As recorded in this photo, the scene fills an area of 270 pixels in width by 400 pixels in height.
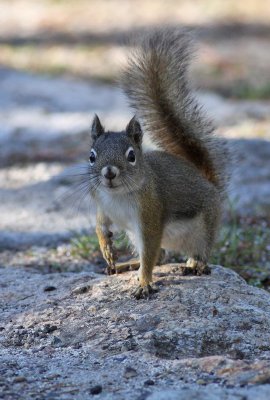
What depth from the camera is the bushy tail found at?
4.22m

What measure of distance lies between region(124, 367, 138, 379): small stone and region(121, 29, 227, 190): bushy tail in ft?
5.32

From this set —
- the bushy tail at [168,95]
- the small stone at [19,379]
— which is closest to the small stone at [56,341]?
the small stone at [19,379]

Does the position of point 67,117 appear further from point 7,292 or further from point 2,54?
point 7,292

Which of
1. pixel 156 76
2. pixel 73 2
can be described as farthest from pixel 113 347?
pixel 73 2

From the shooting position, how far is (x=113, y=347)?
10.4 feet

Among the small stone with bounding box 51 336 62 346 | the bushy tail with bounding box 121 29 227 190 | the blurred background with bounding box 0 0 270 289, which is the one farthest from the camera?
the blurred background with bounding box 0 0 270 289

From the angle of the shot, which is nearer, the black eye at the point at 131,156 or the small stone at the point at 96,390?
the small stone at the point at 96,390

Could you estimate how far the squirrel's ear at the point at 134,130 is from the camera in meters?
3.77

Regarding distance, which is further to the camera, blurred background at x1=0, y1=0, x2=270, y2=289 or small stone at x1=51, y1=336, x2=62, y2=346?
blurred background at x1=0, y1=0, x2=270, y2=289

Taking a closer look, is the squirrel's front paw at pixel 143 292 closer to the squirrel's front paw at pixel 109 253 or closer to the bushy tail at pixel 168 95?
the squirrel's front paw at pixel 109 253

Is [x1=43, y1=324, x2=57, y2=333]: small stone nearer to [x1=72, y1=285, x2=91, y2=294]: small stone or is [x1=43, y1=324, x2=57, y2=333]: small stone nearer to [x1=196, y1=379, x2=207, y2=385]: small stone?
[x1=72, y1=285, x2=91, y2=294]: small stone

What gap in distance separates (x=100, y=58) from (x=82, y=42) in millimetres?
1290

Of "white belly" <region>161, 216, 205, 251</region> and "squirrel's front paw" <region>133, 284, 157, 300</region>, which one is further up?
"white belly" <region>161, 216, 205, 251</region>

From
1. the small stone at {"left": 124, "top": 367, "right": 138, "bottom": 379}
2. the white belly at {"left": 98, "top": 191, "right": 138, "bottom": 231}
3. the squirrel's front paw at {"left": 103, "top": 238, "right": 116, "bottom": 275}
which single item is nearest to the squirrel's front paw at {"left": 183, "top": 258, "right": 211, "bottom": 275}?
the squirrel's front paw at {"left": 103, "top": 238, "right": 116, "bottom": 275}
